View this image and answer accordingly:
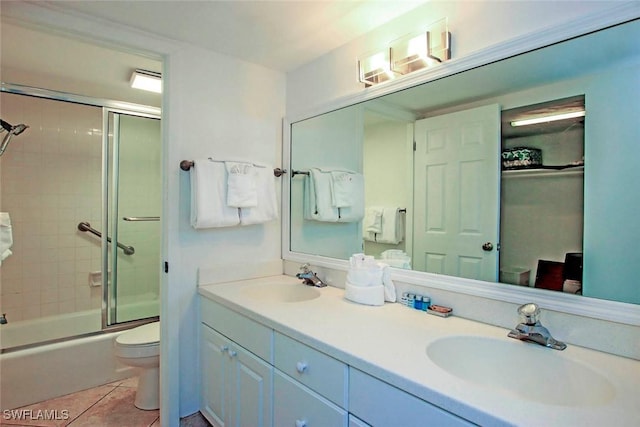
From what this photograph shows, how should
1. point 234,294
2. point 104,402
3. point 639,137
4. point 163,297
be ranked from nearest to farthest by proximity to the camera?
1. point 639,137
2. point 234,294
3. point 163,297
4. point 104,402

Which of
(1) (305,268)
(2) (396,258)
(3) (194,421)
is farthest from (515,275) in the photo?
(3) (194,421)

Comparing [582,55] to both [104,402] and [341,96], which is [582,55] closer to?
[341,96]

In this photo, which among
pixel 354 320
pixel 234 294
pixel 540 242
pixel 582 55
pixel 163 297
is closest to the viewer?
pixel 582 55

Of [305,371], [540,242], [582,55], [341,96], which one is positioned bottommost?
[305,371]

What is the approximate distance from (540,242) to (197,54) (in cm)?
194

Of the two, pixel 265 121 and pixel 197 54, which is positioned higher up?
pixel 197 54

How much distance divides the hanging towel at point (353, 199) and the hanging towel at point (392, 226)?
0.18m

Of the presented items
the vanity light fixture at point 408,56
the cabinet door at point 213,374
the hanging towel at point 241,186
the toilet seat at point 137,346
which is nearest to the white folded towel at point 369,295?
the cabinet door at point 213,374

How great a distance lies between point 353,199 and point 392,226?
0.33 m

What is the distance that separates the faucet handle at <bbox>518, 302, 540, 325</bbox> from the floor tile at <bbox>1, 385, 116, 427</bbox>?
2.46 m

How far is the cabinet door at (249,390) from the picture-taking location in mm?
1370

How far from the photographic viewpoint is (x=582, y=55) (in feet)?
3.59

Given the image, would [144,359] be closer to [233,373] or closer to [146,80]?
[233,373]

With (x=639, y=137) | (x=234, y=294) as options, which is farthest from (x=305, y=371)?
(x=639, y=137)
